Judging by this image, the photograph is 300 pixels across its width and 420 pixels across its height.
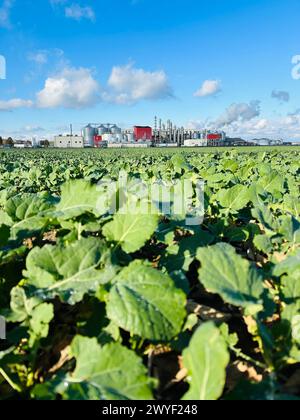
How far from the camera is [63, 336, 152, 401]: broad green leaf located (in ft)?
2.97

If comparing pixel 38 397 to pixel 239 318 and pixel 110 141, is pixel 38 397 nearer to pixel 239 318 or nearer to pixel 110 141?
pixel 239 318

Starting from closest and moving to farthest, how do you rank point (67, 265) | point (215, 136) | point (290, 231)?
point (67, 265)
point (290, 231)
point (215, 136)

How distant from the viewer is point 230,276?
116 centimetres

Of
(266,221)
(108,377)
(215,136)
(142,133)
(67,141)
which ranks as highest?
(142,133)

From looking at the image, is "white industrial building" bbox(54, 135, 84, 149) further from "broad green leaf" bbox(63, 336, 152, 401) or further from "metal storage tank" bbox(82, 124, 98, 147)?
"broad green leaf" bbox(63, 336, 152, 401)

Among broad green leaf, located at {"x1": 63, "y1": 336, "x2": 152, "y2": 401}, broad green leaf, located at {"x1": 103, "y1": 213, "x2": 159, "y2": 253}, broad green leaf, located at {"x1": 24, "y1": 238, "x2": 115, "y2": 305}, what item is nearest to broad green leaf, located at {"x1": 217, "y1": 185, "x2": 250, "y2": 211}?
broad green leaf, located at {"x1": 103, "y1": 213, "x2": 159, "y2": 253}

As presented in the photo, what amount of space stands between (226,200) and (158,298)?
55.9 inches

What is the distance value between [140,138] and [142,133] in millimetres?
3146

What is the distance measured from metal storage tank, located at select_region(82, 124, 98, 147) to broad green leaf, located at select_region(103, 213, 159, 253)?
300ft

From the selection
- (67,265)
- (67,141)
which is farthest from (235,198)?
(67,141)

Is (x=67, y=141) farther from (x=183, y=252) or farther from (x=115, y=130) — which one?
(x=183, y=252)

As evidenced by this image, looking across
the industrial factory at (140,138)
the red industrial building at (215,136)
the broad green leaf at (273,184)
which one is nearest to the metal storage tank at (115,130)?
the industrial factory at (140,138)

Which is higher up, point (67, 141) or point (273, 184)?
point (67, 141)
